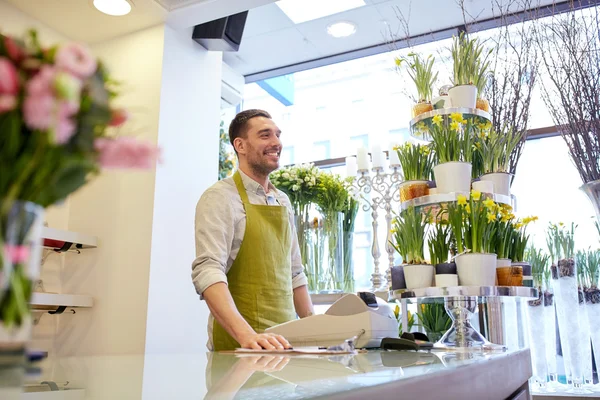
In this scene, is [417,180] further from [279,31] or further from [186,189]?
[279,31]

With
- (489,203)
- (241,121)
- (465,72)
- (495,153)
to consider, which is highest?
(465,72)

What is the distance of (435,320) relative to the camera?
2.88 m

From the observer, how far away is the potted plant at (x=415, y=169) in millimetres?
2072

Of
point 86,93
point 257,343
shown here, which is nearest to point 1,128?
point 86,93

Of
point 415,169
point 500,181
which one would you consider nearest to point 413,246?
point 415,169

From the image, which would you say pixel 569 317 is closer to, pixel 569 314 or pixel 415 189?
pixel 569 314

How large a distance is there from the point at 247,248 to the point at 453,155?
79 cm

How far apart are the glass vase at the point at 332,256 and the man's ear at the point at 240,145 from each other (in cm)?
101

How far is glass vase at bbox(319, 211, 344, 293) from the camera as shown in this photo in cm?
320

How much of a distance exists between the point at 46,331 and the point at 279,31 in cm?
265

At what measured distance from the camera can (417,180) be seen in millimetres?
2098

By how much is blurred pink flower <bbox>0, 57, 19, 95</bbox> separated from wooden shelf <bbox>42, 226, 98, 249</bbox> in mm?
2615

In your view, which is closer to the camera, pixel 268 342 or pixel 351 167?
pixel 268 342

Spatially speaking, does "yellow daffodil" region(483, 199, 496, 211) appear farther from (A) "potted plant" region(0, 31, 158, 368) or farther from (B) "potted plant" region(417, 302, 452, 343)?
(A) "potted plant" region(0, 31, 158, 368)
